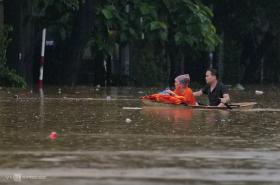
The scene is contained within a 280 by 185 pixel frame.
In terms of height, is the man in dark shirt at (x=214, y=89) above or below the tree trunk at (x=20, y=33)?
below

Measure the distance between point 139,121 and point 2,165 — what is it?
544cm

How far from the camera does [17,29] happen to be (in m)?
28.2

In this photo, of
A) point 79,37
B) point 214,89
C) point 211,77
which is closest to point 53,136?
point 211,77

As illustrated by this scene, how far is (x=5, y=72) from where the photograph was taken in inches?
1061

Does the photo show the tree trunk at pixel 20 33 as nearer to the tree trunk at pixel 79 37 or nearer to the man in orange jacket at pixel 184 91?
the tree trunk at pixel 79 37

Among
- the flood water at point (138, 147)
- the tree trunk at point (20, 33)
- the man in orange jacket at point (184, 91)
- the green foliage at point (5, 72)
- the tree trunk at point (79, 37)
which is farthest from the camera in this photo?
the tree trunk at point (79, 37)

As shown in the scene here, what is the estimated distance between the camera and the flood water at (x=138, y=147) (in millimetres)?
7957

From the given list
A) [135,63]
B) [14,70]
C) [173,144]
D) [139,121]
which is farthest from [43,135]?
[135,63]

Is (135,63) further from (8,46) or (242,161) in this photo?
(242,161)

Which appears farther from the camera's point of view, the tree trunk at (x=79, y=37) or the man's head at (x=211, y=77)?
the tree trunk at (x=79, y=37)

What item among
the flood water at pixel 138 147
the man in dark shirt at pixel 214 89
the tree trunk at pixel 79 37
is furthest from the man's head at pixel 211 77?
the tree trunk at pixel 79 37

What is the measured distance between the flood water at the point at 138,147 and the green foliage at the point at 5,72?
10.0 m

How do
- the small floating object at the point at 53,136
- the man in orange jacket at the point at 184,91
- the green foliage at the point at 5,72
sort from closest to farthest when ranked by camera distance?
the small floating object at the point at 53,136
the man in orange jacket at the point at 184,91
the green foliage at the point at 5,72

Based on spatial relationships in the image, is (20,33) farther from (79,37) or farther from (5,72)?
(79,37)
